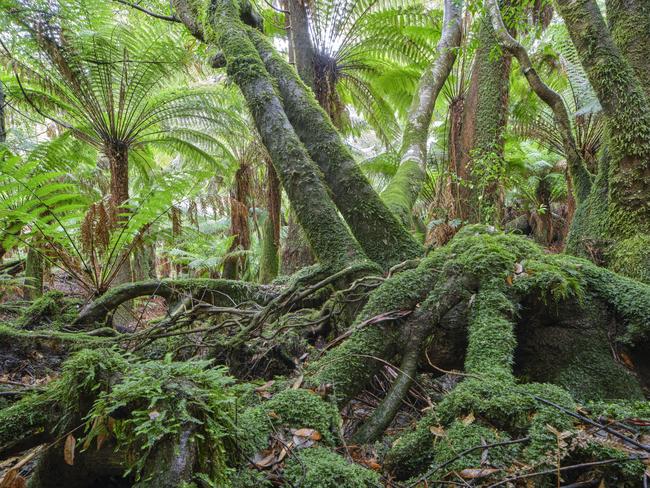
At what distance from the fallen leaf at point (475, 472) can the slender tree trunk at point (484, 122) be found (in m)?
3.84

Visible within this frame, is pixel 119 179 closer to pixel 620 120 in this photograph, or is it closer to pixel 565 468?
pixel 620 120

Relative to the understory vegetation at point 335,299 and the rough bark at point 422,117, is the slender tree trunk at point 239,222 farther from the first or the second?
the rough bark at point 422,117

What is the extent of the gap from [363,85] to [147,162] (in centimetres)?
540

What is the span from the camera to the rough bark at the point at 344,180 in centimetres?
286

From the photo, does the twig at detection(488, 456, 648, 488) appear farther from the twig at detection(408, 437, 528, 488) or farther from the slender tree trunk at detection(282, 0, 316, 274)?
the slender tree trunk at detection(282, 0, 316, 274)

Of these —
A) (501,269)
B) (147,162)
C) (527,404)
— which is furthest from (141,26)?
(527,404)

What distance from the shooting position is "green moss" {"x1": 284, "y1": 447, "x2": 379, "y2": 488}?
3.84 ft

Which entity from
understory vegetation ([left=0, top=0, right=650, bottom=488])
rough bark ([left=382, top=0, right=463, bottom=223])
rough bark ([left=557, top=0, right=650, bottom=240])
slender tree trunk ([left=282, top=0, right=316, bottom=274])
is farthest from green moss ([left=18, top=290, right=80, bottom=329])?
rough bark ([left=557, top=0, right=650, bottom=240])

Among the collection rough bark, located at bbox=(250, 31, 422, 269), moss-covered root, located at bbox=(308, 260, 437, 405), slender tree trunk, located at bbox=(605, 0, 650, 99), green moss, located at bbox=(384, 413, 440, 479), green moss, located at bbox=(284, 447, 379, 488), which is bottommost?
green moss, located at bbox=(384, 413, 440, 479)

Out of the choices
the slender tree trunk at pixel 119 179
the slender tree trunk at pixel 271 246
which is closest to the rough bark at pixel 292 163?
the slender tree trunk at pixel 119 179

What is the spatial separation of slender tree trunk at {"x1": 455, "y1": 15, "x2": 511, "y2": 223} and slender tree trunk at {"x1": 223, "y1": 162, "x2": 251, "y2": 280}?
13.8 ft

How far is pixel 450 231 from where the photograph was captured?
191 inches

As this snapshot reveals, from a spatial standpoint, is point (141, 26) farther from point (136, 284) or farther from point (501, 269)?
point (501, 269)

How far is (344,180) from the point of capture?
302 cm
